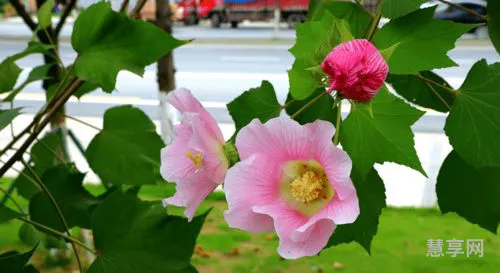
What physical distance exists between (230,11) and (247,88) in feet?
14.7

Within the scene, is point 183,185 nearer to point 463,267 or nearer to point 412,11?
point 412,11

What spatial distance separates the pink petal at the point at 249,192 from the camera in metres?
0.26

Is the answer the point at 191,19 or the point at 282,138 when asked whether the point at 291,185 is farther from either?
the point at 191,19

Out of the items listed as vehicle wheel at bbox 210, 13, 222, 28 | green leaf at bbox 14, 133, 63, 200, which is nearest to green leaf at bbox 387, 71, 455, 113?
green leaf at bbox 14, 133, 63, 200

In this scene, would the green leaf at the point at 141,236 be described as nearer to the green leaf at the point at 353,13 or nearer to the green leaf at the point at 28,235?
the green leaf at the point at 353,13

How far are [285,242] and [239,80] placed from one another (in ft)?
18.2

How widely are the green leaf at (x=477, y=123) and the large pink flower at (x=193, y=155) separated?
0.12 m

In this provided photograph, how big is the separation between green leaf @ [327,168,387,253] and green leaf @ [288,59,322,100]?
0.26ft

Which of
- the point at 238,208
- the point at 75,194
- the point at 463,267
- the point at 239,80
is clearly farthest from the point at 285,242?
the point at 239,80

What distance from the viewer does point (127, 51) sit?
464 mm

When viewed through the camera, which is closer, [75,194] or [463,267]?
[75,194]

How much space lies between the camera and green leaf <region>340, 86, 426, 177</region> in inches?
11.7

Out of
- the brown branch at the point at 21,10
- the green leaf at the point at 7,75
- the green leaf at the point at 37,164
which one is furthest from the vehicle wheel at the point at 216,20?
the green leaf at the point at 7,75

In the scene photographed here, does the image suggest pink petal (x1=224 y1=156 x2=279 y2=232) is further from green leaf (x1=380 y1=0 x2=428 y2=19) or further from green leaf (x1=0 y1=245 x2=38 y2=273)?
green leaf (x1=0 y1=245 x2=38 y2=273)
